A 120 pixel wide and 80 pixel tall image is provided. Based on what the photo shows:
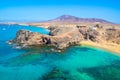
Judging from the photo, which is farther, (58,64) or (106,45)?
(106,45)

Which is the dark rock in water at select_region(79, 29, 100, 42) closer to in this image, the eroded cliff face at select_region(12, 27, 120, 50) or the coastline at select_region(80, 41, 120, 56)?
the eroded cliff face at select_region(12, 27, 120, 50)

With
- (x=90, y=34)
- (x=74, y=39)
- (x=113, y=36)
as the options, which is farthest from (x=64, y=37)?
(x=113, y=36)

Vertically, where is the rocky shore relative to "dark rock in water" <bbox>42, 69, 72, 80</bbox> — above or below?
above

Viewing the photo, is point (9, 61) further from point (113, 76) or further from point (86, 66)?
point (113, 76)

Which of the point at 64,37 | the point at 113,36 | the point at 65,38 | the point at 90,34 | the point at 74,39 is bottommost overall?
the point at 74,39

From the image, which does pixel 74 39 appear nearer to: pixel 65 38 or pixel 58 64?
pixel 65 38

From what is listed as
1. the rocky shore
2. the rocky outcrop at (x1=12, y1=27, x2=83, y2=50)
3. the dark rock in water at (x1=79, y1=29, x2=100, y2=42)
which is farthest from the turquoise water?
the dark rock in water at (x1=79, y1=29, x2=100, y2=42)

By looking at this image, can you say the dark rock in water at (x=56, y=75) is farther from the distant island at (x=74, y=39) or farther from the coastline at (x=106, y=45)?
the coastline at (x=106, y=45)

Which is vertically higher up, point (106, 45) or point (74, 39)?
point (74, 39)

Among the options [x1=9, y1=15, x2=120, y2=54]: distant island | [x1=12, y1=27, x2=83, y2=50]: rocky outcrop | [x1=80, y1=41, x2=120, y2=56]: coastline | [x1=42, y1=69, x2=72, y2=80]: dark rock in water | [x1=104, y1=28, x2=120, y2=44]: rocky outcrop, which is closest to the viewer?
[x1=42, y1=69, x2=72, y2=80]: dark rock in water
